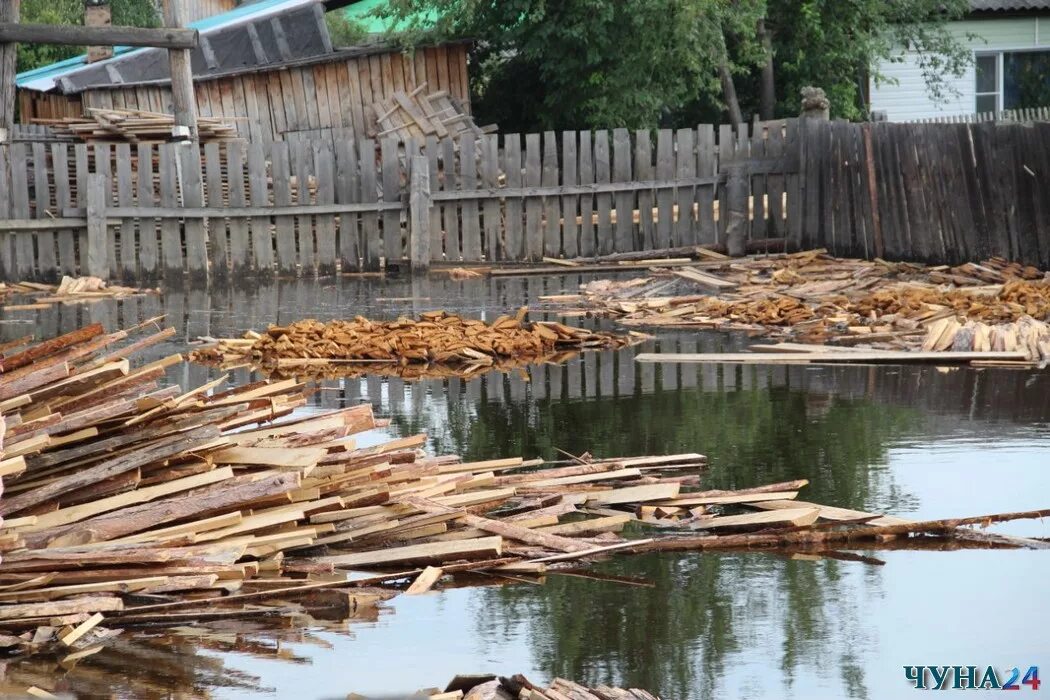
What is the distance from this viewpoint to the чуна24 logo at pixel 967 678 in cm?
564

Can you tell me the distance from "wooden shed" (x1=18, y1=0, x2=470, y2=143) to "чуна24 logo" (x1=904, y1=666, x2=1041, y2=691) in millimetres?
23935

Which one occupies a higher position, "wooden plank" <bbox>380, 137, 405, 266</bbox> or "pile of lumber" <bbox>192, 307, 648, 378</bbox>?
"wooden plank" <bbox>380, 137, 405, 266</bbox>

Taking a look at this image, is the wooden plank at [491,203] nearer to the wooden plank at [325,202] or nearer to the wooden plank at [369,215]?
the wooden plank at [369,215]

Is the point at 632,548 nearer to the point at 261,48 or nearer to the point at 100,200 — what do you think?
the point at 100,200

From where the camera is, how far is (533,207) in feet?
74.7

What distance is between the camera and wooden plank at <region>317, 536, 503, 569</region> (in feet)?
22.9

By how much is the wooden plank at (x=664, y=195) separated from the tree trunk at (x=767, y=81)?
7.39m

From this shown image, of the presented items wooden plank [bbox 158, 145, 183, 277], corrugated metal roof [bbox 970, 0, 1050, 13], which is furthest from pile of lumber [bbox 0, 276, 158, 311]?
corrugated metal roof [bbox 970, 0, 1050, 13]

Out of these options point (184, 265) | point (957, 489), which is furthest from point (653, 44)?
point (957, 489)

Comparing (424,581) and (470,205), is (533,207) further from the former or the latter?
(424,581)

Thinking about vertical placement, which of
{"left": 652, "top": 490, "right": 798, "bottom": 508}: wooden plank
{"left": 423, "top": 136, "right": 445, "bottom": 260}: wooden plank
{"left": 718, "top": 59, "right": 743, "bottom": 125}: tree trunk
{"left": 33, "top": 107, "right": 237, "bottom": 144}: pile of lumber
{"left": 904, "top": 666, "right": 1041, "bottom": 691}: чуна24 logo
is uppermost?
{"left": 718, "top": 59, "right": 743, "bottom": 125}: tree trunk

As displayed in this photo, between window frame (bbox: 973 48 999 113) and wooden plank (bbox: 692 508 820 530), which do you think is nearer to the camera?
wooden plank (bbox: 692 508 820 530)

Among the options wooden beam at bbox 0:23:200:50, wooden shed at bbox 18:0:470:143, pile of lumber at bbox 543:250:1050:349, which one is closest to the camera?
pile of lumber at bbox 543:250:1050:349

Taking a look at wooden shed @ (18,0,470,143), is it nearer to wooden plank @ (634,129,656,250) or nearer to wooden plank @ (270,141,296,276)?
wooden plank @ (270,141,296,276)
